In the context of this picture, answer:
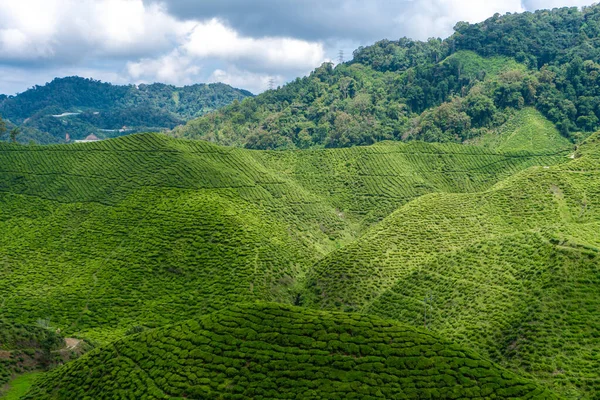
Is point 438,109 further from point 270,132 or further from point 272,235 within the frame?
point 272,235

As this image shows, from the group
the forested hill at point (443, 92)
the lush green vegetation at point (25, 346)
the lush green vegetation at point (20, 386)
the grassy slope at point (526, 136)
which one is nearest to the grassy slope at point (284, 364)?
the lush green vegetation at point (20, 386)

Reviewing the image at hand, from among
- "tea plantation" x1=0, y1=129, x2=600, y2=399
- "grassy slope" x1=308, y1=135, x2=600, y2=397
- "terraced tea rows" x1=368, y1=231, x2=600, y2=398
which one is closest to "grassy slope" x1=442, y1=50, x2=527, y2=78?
"tea plantation" x1=0, y1=129, x2=600, y2=399

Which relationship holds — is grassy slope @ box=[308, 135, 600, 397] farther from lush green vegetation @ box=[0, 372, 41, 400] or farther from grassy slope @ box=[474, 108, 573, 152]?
grassy slope @ box=[474, 108, 573, 152]

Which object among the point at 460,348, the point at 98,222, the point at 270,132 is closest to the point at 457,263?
Answer: the point at 460,348

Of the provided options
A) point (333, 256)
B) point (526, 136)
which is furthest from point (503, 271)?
point (526, 136)

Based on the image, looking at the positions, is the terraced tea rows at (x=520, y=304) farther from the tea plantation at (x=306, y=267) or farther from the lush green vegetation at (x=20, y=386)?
the lush green vegetation at (x=20, y=386)
